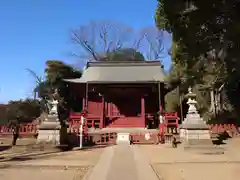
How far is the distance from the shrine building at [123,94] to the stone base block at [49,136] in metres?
8.78

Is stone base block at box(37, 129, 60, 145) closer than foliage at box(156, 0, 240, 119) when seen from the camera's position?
No

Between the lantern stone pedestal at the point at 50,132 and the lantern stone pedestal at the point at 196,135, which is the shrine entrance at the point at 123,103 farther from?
the lantern stone pedestal at the point at 196,135

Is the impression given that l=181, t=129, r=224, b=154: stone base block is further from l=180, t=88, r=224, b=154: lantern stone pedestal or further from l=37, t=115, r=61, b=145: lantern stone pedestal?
l=37, t=115, r=61, b=145: lantern stone pedestal

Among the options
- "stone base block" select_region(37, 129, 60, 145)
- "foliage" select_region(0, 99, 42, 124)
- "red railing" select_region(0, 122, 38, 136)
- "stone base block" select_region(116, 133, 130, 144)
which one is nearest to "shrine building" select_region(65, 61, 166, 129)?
"red railing" select_region(0, 122, 38, 136)

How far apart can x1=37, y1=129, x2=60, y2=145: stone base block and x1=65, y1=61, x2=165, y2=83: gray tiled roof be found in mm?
11503

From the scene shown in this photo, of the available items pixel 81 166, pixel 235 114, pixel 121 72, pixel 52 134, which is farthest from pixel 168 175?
pixel 121 72

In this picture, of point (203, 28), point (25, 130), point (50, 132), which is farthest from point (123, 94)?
point (203, 28)

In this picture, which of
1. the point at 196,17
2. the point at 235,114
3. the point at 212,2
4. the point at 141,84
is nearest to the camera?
the point at 212,2

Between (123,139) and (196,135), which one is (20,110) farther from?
(196,135)

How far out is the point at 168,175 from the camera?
7.48m

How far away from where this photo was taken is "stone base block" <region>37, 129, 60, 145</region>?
1484 cm

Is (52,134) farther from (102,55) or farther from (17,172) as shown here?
(102,55)

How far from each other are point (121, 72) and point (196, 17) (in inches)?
723

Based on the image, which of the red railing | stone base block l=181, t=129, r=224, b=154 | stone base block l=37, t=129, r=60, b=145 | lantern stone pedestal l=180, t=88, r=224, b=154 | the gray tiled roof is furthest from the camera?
the gray tiled roof
